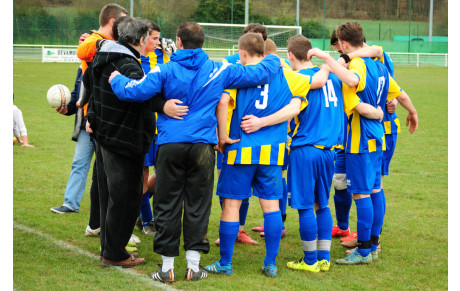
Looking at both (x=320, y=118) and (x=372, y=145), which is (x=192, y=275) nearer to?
(x=320, y=118)

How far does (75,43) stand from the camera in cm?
3812

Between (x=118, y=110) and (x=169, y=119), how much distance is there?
0.50 metres

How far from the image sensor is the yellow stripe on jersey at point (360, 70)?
16.9ft

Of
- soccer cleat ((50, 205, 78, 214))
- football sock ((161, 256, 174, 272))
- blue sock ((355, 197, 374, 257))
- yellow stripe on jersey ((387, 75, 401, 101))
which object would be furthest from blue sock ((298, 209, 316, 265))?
soccer cleat ((50, 205, 78, 214))

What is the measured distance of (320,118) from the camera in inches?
201

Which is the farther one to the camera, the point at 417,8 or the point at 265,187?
the point at 417,8

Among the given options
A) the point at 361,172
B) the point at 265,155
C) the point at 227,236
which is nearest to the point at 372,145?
the point at 361,172

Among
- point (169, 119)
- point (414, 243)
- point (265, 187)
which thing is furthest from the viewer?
point (414, 243)

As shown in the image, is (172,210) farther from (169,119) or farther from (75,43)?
(75,43)

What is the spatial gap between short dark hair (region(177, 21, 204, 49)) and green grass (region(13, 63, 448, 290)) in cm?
202

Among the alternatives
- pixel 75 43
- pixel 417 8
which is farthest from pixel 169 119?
pixel 417 8

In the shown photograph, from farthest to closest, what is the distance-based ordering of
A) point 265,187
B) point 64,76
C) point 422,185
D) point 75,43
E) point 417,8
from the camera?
point 417,8
point 75,43
point 64,76
point 422,185
point 265,187

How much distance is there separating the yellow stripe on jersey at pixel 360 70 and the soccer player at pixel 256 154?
0.39 metres

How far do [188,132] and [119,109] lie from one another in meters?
0.68
